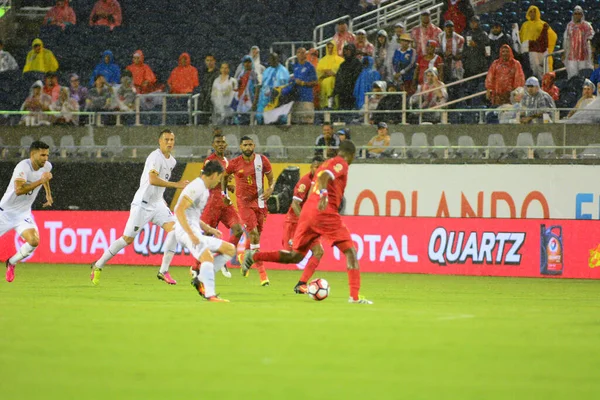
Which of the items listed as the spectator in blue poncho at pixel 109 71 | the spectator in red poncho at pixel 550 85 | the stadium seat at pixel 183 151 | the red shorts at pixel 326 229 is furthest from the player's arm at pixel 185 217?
the spectator in blue poncho at pixel 109 71

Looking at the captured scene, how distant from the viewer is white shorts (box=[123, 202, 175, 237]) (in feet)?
58.2

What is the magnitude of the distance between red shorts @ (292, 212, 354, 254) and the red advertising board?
340 inches

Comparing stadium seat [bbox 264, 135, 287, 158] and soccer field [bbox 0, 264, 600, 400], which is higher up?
stadium seat [bbox 264, 135, 287, 158]

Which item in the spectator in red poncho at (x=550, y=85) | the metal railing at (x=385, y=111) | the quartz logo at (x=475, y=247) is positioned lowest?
the quartz logo at (x=475, y=247)

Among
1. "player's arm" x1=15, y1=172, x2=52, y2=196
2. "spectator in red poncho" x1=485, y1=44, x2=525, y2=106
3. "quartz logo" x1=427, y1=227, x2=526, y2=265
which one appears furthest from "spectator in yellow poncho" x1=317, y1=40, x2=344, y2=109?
"player's arm" x1=15, y1=172, x2=52, y2=196

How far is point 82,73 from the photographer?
103ft

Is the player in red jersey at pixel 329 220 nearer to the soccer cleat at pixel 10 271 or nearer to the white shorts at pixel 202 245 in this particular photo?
the white shorts at pixel 202 245

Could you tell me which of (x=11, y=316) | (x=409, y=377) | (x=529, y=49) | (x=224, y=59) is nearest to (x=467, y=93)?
(x=529, y=49)

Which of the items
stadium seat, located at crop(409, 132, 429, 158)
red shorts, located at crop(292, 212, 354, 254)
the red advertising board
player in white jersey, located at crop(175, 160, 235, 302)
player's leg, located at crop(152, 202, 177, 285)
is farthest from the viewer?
stadium seat, located at crop(409, 132, 429, 158)

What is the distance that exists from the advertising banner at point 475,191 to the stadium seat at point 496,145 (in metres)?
0.33

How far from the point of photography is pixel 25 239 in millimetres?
18219

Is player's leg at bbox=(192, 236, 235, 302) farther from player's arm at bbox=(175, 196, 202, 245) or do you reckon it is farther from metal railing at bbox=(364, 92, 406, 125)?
metal railing at bbox=(364, 92, 406, 125)

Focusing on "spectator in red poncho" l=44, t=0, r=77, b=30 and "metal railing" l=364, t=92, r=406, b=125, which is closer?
"metal railing" l=364, t=92, r=406, b=125

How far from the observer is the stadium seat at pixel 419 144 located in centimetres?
2477
